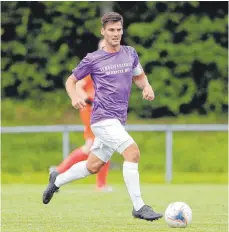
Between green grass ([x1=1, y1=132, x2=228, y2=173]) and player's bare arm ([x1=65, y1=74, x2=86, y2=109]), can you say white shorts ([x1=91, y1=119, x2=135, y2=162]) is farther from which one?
green grass ([x1=1, y1=132, x2=228, y2=173])

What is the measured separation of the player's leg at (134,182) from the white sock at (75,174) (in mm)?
950

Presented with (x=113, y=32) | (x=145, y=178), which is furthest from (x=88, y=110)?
(x=145, y=178)

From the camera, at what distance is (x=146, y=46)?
2223cm

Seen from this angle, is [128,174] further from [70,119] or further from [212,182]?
[70,119]

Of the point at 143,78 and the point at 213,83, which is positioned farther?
the point at 213,83

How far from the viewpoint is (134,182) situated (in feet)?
32.9

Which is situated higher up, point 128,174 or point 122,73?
point 122,73

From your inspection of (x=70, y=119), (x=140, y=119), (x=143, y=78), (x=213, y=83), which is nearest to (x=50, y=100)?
(x=70, y=119)

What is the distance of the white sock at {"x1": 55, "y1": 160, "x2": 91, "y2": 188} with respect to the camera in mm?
10977

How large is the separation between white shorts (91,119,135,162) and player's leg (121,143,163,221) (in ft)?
0.25

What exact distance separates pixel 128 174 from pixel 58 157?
457 inches

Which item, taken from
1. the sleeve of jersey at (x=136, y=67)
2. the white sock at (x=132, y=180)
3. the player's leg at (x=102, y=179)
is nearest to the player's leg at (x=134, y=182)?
the white sock at (x=132, y=180)

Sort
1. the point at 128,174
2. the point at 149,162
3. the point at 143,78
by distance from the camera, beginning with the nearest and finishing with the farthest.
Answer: the point at 128,174 < the point at 143,78 < the point at 149,162

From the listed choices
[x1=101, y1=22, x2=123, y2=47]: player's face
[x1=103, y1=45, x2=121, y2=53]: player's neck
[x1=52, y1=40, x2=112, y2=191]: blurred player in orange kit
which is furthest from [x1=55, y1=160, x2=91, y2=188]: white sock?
[x1=52, y1=40, x2=112, y2=191]: blurred player in orange kit
